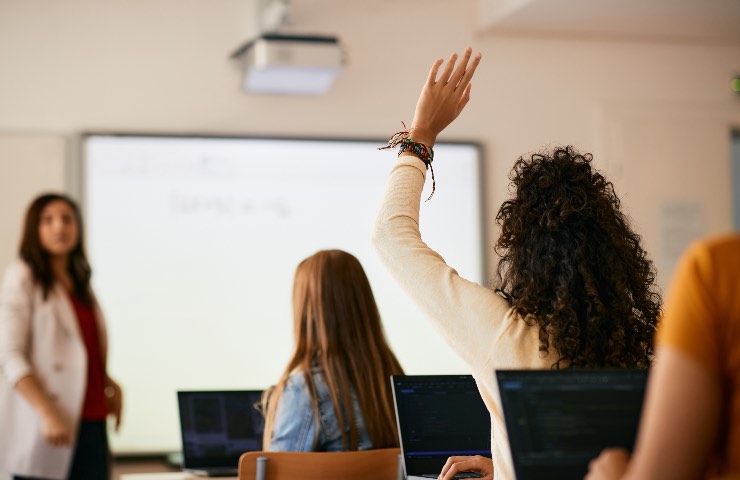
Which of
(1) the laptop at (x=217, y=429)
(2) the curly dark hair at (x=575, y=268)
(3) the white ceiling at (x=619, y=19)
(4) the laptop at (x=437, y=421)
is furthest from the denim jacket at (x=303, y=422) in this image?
(3) the white ceiling at (x=619, y=19)

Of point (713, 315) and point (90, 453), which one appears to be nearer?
point (713, 315)

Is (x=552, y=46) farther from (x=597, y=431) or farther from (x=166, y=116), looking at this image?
(x=597, y=431)

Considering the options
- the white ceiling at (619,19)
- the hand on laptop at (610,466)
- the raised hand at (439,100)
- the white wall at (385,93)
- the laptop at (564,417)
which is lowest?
the hand on laptop at (610,466)

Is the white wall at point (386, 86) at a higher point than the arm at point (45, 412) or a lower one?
higher

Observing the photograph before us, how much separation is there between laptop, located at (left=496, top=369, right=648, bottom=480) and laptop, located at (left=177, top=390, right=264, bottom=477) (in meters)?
1.66

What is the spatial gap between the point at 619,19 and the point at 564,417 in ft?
13.5

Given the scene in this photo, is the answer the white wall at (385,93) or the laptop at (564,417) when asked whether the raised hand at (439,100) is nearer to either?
the laptop at (564,417)

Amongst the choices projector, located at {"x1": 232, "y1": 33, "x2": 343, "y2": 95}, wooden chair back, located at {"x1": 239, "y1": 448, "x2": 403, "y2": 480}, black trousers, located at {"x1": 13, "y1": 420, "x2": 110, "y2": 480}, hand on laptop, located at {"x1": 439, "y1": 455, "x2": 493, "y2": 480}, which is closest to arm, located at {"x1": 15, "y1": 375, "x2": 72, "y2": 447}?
black trousers, located at {"x1": 13, "y1": 420, "x2": 110, "y2": 480}

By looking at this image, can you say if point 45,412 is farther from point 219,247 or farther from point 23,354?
point 219,247

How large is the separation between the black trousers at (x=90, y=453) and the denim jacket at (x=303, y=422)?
4.53ft

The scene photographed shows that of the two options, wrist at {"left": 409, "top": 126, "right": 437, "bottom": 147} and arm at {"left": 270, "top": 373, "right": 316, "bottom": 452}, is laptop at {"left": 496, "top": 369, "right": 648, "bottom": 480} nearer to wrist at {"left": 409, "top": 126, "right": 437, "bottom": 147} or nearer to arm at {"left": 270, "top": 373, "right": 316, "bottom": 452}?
wrist at {"left": 409, "top": 126, "right": 437, "bottom": 147}

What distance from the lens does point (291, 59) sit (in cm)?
447

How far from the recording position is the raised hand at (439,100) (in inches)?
66.5

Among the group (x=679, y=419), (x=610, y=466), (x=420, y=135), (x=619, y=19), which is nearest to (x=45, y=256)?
(x=420, y=135)
